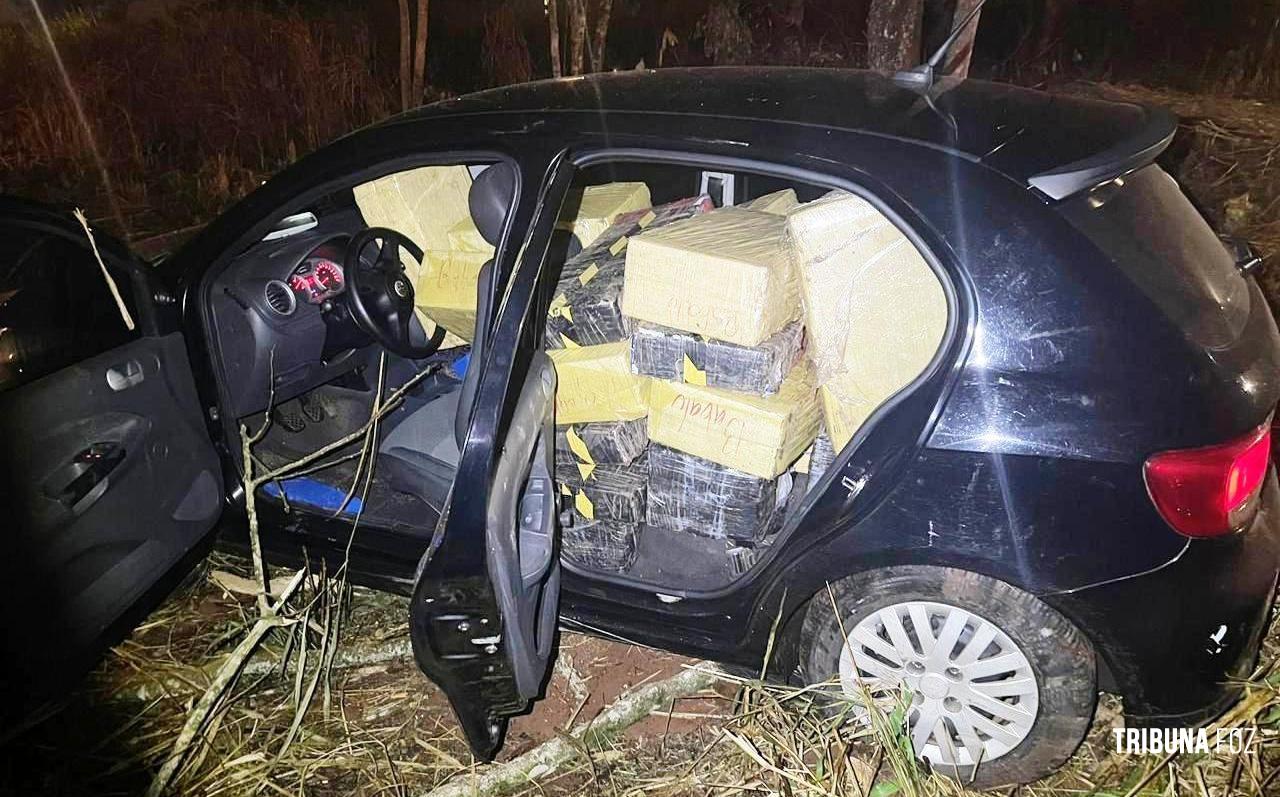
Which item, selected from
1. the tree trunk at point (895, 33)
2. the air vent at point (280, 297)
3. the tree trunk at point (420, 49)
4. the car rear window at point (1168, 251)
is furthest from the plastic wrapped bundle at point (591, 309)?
the tree trunk at point (420, 49)

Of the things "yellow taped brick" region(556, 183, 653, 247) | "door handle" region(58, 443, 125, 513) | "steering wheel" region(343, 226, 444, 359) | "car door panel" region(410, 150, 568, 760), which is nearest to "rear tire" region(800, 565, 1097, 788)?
"car door panel" region(410, 150, 568, 760)

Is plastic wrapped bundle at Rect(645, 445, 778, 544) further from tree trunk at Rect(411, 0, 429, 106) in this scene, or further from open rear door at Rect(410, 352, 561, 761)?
tree trunk at Rect(411, 0, 429, 106)

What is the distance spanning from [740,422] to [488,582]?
2.65 ft

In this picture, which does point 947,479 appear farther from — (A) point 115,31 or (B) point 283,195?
(A) point 115,31

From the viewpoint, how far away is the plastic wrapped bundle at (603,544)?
Result: 2346 mm

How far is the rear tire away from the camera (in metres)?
1.65

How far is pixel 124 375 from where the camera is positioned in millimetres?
1977

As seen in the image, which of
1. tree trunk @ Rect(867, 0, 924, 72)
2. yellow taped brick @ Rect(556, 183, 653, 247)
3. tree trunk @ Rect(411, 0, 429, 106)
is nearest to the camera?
yellow taped brick @ Rect(556, 183, 653, 247)

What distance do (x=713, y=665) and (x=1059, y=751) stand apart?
35.4 inches

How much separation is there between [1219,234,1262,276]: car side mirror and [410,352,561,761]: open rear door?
1656 mm

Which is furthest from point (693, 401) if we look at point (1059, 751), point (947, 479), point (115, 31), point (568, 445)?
point (115, 31)

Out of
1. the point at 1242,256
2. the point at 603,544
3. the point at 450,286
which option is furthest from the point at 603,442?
the point at 1242,256

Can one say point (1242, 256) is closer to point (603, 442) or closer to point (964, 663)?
point (964, 663)

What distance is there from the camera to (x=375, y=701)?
2279 mm
